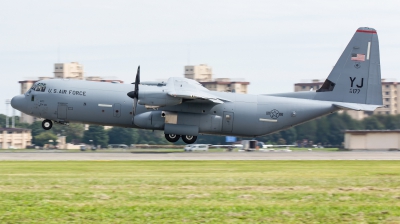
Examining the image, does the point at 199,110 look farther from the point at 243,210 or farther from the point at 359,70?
the point at 243,210

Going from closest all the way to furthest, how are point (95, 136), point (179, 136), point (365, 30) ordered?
point (179, 136)
point (365, 30)
point (95, 136)

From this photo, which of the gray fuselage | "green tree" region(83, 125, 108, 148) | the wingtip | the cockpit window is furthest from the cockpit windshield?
"green tree" region(83, 125, 108, 148)

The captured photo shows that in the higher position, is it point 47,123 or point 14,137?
point 47,123

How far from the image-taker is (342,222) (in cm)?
1322

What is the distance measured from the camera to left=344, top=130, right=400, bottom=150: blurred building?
6956 centimetres

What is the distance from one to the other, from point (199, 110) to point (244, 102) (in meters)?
2.98

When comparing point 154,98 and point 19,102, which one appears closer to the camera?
point 154,98

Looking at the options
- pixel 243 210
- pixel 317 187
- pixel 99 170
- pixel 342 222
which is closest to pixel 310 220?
pixel 342 222

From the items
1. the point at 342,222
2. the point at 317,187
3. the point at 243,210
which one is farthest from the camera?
the point at 317,187

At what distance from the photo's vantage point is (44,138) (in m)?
93.2

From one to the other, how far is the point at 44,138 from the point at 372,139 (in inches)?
1904

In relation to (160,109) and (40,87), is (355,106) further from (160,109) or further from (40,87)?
(40,87)

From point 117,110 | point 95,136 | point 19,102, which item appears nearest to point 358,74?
point 117,110

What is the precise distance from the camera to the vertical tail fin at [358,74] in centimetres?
4197
